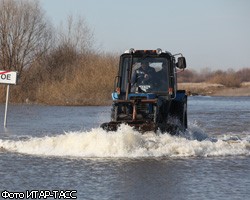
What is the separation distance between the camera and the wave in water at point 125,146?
45.5 feet

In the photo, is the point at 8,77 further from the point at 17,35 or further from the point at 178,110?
the point at 17,35

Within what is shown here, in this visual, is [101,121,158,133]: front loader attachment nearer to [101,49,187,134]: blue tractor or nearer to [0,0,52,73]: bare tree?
[101,49,187,134]: blue tractor

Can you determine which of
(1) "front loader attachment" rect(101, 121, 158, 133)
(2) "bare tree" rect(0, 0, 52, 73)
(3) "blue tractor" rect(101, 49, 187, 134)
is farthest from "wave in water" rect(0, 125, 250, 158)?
(2) "bare tree" rect(0, 0, 52, 73)

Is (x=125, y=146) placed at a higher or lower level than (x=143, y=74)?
lower

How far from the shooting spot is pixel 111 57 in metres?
44.3

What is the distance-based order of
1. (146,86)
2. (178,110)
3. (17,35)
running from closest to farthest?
1. (146,86)
2. (178,110)
3. (17,35)

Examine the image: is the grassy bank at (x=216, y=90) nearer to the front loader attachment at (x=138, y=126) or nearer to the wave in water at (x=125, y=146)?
the wave in water at (x=125, y=146)

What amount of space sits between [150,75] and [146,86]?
30 centimetres

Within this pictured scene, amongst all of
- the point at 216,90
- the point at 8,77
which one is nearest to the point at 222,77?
the point at 216,90

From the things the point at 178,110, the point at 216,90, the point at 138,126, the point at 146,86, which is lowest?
the point at 138,126

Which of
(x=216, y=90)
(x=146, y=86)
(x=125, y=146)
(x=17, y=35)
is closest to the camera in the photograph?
(x=125, y=146)

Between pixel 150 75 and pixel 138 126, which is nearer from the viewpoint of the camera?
pixel 138 126

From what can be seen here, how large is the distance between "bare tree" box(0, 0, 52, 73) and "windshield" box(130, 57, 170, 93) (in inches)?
1401

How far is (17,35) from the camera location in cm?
5062
